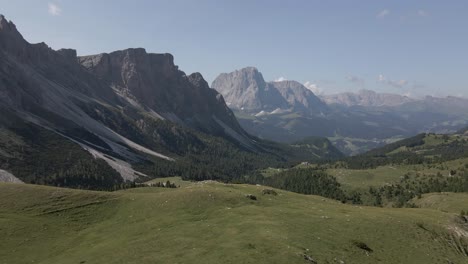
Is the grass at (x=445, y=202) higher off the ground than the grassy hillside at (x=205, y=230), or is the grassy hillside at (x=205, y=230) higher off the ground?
the grassy hillside at (x=205, y=230)

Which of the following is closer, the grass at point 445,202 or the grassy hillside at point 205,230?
the grassy hillside at point 205,230

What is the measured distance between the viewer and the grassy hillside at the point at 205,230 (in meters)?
53.7

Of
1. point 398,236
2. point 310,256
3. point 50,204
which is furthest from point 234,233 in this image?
point 50,204

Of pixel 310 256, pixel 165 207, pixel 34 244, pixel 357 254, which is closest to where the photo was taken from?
pixel 310 256

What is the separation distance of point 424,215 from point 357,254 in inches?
1629

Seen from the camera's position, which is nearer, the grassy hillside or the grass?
the grassy hillside

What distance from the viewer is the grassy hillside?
53.7m

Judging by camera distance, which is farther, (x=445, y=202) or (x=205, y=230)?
(x=445, y=202)

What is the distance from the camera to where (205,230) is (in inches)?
2437

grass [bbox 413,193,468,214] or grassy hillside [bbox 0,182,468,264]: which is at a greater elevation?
grassy hillside [bbox 0,182,468,264]

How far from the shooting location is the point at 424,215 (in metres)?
90.7

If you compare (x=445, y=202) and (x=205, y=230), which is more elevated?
(x=205, y=230)

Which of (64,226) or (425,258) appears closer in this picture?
(425,258)

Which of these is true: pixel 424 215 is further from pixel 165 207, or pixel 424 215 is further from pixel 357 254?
pixel 165 207
